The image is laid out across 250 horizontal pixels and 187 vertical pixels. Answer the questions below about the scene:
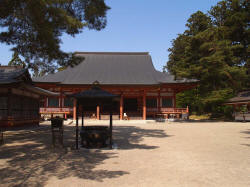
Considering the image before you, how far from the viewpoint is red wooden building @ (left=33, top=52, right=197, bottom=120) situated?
21531mm

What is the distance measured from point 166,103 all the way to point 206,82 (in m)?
5.11

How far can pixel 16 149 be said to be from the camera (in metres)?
7.57

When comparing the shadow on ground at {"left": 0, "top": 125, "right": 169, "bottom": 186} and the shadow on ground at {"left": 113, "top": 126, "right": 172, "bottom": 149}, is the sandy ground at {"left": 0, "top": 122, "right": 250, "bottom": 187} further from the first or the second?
the shadow on ground at {"left": 113, "top": 126, "right": 172, "bottom": 149}

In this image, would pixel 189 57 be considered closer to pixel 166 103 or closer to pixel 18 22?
pixel 166 103

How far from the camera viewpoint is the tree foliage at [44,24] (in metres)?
7.04

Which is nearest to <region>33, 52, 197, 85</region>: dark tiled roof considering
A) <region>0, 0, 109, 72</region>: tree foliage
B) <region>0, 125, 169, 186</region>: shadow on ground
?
<region>0, 0, 109, 72</region>: tree foliage

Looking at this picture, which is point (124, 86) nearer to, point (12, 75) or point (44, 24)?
point (12, 75)

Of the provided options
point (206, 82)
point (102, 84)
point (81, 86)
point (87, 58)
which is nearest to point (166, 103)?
point (206, 82)

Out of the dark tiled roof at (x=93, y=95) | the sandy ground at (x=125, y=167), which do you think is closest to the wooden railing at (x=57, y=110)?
the sandy ground at (x=125, y=167)

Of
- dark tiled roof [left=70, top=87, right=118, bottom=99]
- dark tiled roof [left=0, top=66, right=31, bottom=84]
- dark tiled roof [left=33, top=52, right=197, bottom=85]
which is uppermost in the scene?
dark tiled roof [left=33, top=52, right=197, bottom=85]

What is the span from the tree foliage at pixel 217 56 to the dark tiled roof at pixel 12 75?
14205mm

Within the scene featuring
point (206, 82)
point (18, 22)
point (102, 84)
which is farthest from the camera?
point (206, 82)

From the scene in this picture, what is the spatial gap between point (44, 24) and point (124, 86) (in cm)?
1408

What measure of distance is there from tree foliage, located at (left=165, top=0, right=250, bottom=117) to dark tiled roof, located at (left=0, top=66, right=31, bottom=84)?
14205 mm
